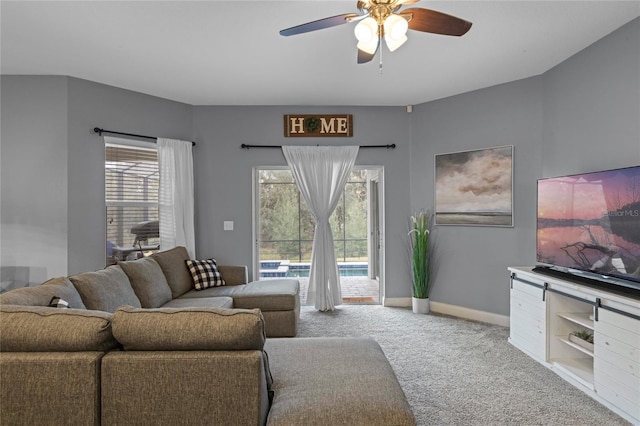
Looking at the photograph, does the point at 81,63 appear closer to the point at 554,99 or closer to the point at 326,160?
the point at 326,160

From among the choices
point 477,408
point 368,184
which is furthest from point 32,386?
point 368,184

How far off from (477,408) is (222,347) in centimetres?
188

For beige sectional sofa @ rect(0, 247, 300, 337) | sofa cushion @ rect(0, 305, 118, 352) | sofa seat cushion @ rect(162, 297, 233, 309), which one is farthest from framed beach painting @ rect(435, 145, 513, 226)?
sofa cushion @ rect(0, 305, 118, 352)

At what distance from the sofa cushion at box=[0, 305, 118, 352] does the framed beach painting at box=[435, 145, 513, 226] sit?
155 inches

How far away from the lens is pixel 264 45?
122 inches

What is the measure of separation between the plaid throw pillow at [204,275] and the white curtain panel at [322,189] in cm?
125

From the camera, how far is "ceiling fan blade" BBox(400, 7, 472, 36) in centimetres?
197

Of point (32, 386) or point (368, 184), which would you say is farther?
point (368, 184)

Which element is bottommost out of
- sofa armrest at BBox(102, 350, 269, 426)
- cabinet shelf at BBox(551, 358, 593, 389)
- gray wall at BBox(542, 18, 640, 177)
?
cabinet shelf at BBox(551, 358, 593, 389)

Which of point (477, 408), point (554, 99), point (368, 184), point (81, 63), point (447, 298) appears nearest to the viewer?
point (477, 408)

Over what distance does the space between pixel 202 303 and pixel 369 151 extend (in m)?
2.88

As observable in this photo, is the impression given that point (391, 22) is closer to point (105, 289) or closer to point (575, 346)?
point (105, 289)

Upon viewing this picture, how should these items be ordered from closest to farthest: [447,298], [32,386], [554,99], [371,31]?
[32,386], [371,31], [554,99], [447,298]

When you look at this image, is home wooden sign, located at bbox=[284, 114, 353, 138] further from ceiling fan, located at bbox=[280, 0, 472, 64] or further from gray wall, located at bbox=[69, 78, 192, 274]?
ceiling fan, located at bbox=[280, 0, 472, 64]
